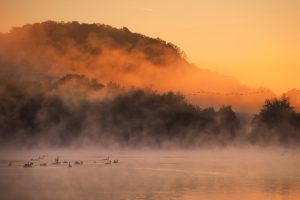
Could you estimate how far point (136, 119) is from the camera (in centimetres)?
8856

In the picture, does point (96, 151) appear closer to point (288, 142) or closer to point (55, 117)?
point (55, 117)

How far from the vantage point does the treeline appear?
82.2 metres

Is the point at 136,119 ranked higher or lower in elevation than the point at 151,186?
higher

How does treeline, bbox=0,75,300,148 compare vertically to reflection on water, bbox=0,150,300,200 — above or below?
above

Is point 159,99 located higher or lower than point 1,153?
higher

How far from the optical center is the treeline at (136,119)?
270 ft

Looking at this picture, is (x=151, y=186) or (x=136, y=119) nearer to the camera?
(x=151, y=186)

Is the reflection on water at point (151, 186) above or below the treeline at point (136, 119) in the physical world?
below

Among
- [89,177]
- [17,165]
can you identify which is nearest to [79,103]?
[17,165]

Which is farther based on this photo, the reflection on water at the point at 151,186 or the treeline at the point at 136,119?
the treeline at the point at 136,119

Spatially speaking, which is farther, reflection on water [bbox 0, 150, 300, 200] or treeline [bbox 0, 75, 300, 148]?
treeline [bbox 0, 75, 300, 148]

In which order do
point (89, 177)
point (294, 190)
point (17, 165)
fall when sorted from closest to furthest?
point (294, 190)
point (89, 177)
point (17, 165)

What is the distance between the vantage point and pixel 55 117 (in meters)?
80.4

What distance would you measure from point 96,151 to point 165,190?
199 ft
